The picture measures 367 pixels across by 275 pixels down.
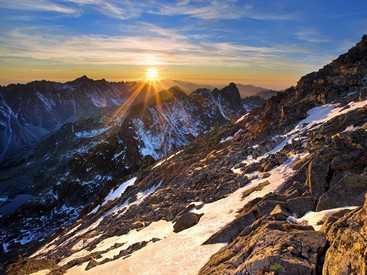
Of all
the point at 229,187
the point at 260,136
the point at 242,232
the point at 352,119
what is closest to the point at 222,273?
the point at 242,232

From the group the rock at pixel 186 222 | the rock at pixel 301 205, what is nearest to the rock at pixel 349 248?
the rock at pixel 301 205

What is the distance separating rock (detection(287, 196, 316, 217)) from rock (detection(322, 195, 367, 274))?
222 inches

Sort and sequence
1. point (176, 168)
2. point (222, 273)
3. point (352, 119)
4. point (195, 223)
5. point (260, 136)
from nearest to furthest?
point (222, 273)
point (195, 223)
point (352, 119)
point (260, 136)
point (176, 168)

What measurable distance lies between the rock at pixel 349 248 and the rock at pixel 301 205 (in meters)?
5.65

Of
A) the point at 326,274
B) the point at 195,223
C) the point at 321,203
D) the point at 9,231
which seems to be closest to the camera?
the point at 326,274

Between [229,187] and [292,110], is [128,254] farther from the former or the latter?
[292,110]

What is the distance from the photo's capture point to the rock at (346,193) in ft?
53.7

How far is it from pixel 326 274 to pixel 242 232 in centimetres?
795

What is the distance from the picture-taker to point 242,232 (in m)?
18.4

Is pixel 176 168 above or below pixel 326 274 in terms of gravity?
below

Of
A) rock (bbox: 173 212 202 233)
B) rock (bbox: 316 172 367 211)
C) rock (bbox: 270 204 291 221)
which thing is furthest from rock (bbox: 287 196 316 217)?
rock (bbox: 173 212 202 233)

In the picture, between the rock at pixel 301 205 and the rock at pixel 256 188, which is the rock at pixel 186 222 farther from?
the rock at pixel 301 205

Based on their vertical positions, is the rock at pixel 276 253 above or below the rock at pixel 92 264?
above

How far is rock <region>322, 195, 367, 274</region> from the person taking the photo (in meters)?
9.72
